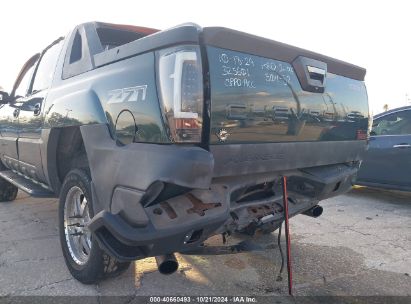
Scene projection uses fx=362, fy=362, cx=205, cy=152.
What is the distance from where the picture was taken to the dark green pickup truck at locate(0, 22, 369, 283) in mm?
1963

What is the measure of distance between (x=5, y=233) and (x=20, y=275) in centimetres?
135

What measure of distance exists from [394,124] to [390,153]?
571 mm

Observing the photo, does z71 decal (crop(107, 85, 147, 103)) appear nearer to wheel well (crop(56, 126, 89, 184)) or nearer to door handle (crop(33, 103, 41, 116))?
wheel well (crop(56, 126, 89, 184))

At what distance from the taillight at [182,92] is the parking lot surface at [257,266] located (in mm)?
1146

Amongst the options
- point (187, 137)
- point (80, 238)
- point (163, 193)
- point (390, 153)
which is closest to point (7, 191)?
point (80, 238)

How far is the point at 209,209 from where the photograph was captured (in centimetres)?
206

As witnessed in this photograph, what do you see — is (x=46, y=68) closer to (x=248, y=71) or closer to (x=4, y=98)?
(x=4, y=98)

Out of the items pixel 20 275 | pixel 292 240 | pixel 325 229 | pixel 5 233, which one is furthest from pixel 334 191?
pixel 5 233

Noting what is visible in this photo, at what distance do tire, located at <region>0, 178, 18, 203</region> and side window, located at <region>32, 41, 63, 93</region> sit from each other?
2.15 metres

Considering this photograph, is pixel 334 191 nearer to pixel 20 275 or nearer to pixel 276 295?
pixel 276 295

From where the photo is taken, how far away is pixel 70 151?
3.21m

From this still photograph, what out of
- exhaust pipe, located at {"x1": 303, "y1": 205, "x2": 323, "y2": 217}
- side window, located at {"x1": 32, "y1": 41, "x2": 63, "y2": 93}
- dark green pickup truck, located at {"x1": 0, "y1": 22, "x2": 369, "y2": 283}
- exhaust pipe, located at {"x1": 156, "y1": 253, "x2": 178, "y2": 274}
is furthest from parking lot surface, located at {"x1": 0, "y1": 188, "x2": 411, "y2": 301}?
side window, located at {"x1": 32, "y1": 41, "x2": 63, "y2": 93}

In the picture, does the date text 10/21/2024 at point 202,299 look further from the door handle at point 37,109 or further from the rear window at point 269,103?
the door handle at point 37,109

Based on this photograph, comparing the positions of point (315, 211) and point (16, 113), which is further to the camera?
point (16, 113)
